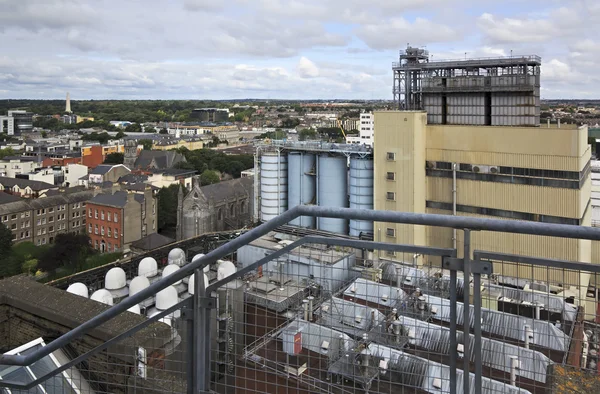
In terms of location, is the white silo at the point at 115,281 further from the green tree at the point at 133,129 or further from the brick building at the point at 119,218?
the green tree at the point at 133,129

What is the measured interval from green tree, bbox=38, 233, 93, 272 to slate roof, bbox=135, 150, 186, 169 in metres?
→ 17.1

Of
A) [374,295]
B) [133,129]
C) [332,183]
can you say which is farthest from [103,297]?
[133,129]

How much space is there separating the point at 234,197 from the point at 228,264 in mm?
16311

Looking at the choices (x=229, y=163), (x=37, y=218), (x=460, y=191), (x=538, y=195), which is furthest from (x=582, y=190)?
(x=229, y=163)

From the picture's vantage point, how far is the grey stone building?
24984 millimetres

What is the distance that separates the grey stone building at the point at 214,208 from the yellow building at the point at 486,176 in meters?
10.9

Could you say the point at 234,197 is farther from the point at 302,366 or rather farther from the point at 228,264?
the point at 302,366

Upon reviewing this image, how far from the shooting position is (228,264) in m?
12.9

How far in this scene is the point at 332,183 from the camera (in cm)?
1719

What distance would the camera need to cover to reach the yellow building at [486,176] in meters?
12.9

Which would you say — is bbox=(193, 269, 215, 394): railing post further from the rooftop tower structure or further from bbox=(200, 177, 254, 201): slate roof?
bbox=(200, 177, 254, 201): slate roof

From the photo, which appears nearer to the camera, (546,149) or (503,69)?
(546,149)

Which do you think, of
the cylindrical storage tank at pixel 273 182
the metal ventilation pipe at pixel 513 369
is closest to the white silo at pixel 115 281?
the cylindrical storage tank at pixel 273 182

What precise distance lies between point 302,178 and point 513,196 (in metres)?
7.05
